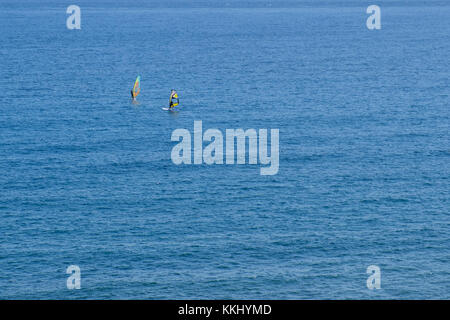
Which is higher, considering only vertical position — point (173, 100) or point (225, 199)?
point (173, 100)

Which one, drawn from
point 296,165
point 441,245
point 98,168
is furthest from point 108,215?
point 441,245

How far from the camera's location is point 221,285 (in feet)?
241

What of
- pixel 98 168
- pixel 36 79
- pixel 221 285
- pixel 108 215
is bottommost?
pixel 221 285

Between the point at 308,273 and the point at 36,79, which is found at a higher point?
the point at 36,79

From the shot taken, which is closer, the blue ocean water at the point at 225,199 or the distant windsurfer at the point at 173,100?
the blue ocean water at the point at 225,199

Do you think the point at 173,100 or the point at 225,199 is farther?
the point at 173,100

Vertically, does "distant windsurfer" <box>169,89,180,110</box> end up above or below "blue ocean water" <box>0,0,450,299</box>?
above

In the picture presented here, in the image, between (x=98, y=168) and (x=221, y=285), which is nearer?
(x=221, y=285)

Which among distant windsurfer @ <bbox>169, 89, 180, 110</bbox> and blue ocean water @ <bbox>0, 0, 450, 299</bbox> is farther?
distant windsurfer @ <bbox>169, 89, 180, 110</bbox>

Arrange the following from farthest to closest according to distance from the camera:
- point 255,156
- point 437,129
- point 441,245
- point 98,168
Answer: point 437,129, point 255,156, point 98,168, point 441,245

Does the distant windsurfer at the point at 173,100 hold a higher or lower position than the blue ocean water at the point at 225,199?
higher
